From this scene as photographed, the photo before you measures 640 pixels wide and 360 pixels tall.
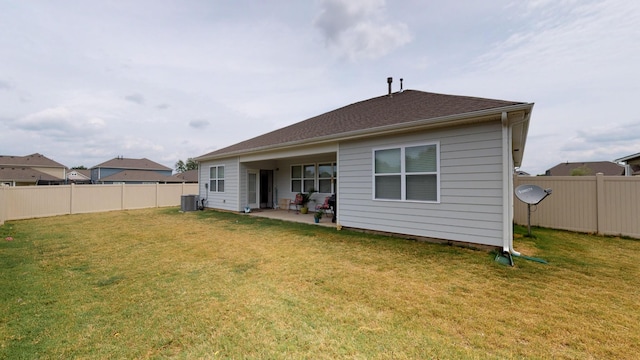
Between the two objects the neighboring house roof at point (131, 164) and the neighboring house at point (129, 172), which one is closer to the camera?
the neighboring house at point (129, 172)

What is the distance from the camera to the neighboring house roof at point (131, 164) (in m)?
35.5

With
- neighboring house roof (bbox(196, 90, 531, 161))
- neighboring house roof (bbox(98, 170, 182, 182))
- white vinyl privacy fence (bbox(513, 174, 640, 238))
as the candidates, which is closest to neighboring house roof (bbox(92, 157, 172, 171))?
neighboring house roof (bbox(98, 170, 182, 182))

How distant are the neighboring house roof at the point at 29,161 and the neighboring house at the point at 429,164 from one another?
1590 inches

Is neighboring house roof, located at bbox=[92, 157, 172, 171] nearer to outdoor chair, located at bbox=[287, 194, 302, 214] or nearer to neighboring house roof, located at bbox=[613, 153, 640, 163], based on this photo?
outdoor chair, located at bbox=[287, 194, 302, 214]

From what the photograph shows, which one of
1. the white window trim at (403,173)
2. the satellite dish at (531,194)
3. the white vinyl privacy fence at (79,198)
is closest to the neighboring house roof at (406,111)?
the white window trim at (403,173)

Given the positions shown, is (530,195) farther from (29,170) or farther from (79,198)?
(29,170)

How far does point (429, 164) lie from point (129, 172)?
39.5 metres

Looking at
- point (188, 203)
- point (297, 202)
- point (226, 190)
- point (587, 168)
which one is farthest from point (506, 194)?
point (587, 168)

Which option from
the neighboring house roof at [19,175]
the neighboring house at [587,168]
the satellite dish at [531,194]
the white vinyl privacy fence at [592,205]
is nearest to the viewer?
the satellite dish at [531,194]

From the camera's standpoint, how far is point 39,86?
406 inches

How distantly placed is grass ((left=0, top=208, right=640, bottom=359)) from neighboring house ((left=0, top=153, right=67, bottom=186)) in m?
27.8

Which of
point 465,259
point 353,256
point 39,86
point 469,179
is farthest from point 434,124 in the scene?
point 39,86

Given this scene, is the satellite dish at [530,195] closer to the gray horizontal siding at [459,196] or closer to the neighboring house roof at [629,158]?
the gray horizontal siding at [459,196]

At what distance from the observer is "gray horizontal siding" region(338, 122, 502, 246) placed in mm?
4973
